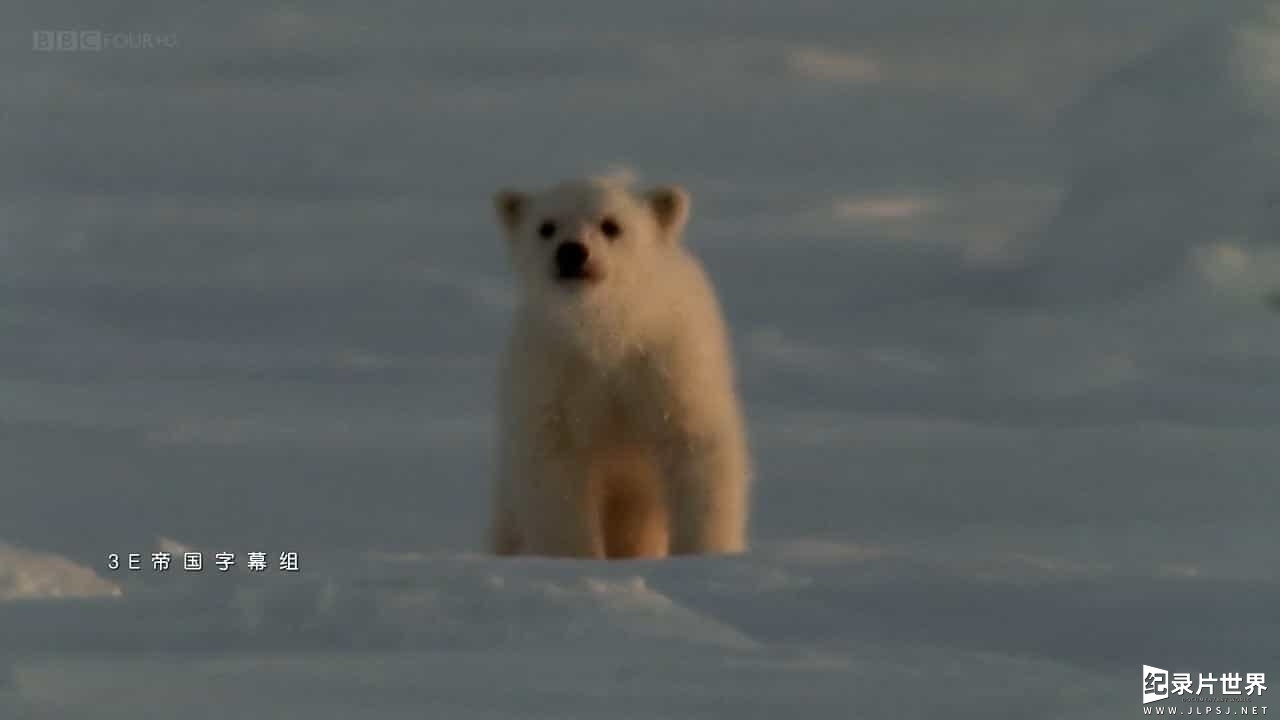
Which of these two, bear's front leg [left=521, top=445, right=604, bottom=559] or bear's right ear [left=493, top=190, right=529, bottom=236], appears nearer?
bear's front leg [left=521, top=445, right=604, bottom=559]

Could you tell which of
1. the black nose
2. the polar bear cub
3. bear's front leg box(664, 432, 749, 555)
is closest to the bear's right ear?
the polar bear cub

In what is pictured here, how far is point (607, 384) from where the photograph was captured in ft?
32.4

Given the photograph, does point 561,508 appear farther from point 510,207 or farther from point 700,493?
point 510,207

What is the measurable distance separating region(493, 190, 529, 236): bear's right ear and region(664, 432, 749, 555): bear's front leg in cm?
109

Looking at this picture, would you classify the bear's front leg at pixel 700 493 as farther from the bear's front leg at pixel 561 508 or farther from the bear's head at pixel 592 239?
the bear's head at pixel 592 239

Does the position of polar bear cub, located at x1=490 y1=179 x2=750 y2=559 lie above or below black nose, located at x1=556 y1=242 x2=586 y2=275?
below

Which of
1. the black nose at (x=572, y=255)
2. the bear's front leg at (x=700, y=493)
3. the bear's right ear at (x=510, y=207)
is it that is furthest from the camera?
the bear's right ear at (x=510, y=207)

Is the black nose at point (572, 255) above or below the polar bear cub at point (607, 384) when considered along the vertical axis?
above

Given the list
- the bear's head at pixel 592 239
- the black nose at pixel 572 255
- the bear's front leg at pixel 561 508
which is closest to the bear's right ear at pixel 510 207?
the bear's head at pixel 592 239

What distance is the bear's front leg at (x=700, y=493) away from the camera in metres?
9.85

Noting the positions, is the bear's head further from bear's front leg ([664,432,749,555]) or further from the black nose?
bear's front leg ([664,432,749,555])

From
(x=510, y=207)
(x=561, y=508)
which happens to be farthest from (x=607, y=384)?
(x=510, y=207)

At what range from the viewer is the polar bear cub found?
32.2ft

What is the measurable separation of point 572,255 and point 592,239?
0.10 meters
